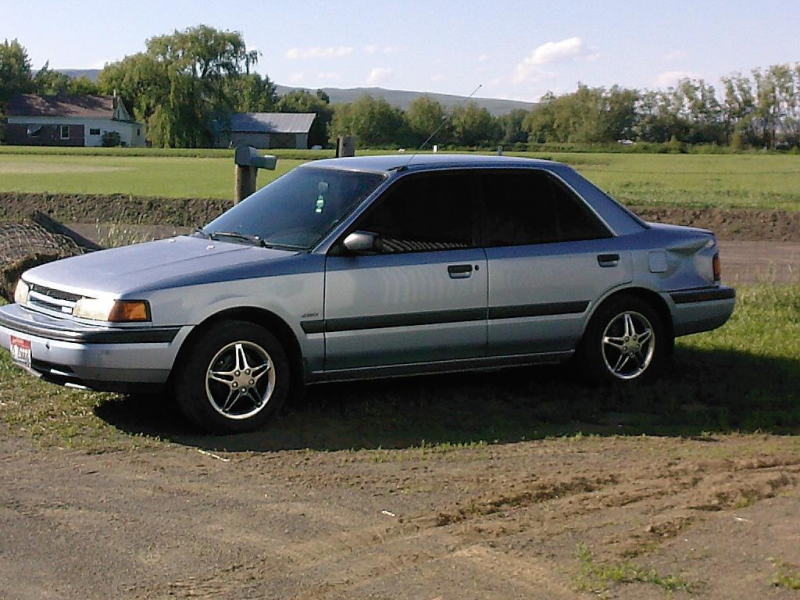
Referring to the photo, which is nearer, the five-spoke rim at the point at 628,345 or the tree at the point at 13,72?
the five-spoke rim at the point at 628,345

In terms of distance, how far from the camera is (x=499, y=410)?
8.71 metres

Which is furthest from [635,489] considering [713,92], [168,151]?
[713,92]

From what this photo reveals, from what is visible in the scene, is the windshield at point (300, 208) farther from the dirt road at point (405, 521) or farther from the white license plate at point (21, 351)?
the dirt road at point (405, 521)

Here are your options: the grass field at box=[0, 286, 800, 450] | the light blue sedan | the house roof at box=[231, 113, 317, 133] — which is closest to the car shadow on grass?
Result: the grass field at box=[0, 286, 800, 450]

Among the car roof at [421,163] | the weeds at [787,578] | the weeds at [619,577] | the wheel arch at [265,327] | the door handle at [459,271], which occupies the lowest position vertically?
the weeds at [619,577]

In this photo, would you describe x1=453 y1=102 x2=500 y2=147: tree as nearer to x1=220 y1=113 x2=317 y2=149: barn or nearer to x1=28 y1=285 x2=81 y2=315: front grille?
x1=28 y1=285 x2=81 y2=315: front grille

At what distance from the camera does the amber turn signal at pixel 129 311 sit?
7562 millimetres

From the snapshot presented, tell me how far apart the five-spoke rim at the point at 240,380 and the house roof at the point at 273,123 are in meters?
115

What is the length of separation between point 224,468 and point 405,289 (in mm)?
1924

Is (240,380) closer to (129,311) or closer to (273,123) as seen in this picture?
(129,311)

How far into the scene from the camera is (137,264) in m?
8.14

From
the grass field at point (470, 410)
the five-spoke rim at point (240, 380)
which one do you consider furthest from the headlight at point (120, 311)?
the grass field at point (470, 410)

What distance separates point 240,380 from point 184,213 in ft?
76.5

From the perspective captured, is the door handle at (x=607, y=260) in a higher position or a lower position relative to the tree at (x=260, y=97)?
lower
